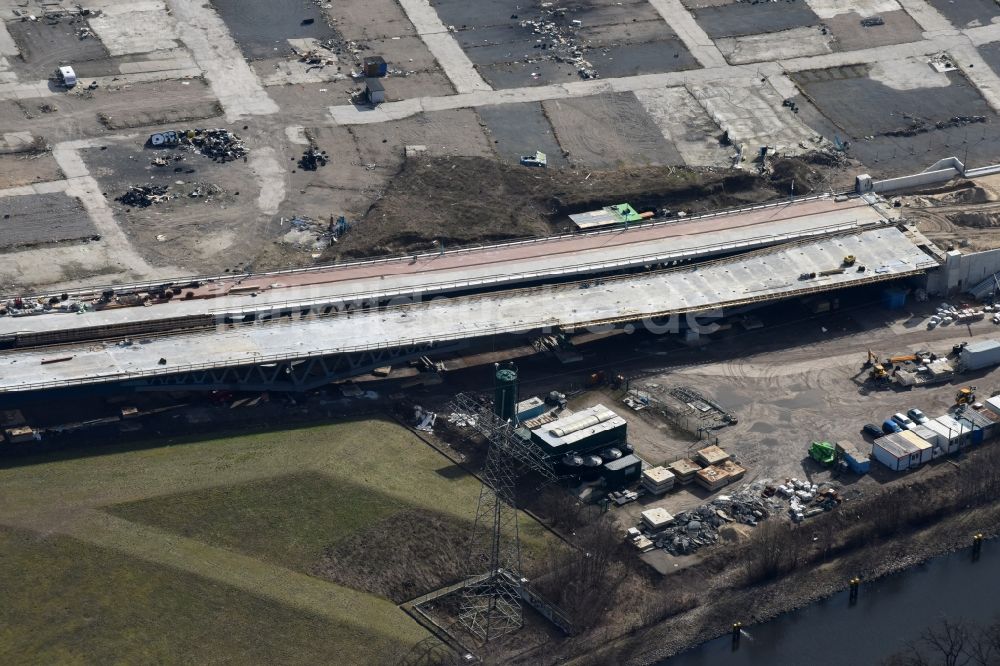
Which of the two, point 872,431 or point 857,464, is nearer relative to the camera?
→ point 857,464

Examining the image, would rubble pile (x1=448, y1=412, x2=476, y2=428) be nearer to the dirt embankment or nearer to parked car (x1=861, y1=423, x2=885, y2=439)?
the dirt embankment

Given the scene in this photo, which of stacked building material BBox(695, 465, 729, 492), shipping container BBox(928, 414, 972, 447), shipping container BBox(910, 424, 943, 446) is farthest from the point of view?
shipping container BBox(928, 414, 972, 447)

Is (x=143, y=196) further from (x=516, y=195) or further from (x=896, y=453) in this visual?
(x=896, y=453)

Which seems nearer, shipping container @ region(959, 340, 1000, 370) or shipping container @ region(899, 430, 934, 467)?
shipping container @ region(899, 430, 934, 467)

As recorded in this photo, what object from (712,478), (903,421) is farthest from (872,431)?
(712,478)

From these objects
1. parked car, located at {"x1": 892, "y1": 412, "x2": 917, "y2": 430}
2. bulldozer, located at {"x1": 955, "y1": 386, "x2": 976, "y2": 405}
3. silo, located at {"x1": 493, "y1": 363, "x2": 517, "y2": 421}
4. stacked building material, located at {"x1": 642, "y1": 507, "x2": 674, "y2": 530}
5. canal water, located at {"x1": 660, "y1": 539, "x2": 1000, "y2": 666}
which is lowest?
canal water, located at {"x1": 660, "y1": 539, "x2": 1000, "y2": 666}

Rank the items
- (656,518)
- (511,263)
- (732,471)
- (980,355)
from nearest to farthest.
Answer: (656,518)
(732,471)
(980,355)
(511,263)

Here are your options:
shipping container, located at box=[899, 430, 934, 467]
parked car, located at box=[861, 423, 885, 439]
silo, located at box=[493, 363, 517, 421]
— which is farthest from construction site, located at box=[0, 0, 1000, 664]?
silo, located at box=[493, 363, 517, 421]
